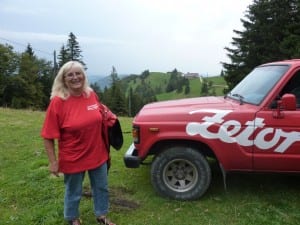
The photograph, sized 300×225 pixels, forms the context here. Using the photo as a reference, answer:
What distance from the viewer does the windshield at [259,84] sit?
513 cm

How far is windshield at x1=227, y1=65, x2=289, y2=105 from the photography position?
16.8ft

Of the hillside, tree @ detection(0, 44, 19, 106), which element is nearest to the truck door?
tree @ detection(0, 44, 19, 106)

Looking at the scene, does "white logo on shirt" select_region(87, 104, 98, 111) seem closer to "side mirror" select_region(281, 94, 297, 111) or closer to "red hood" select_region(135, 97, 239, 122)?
"red hood" select_region(135, 97, 239, 122)

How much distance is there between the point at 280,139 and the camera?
16.2 feet

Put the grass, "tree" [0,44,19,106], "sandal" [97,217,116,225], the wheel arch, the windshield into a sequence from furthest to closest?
1. "tree" [0,44,19,106]
2. the wheel arch
3. the windshield
4. the grass
5. "sandal" [97,217,116,225]

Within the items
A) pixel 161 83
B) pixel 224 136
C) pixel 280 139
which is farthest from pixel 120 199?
pixel 161 83

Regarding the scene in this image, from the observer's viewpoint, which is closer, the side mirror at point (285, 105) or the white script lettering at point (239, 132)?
the side mirror at point (285, 105)

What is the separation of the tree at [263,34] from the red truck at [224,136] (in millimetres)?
34754

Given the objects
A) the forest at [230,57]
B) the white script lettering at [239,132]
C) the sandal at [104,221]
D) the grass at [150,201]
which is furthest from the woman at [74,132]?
the forest at [230,57]

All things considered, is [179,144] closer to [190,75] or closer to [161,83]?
[161,83]

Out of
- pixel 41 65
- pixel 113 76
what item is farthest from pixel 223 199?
pixel 113 76

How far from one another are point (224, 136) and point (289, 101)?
86cm

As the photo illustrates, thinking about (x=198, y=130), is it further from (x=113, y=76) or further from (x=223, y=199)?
(x=113, y=76)

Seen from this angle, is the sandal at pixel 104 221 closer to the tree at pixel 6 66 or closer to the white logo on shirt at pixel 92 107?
the white logo on shirt at pixel 92 107
